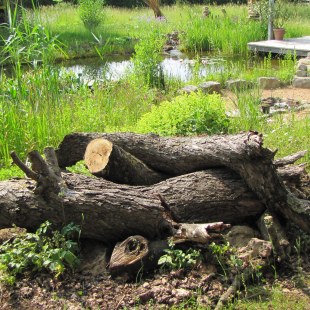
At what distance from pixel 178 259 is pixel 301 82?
23.8 ft

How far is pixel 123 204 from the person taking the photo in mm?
3854

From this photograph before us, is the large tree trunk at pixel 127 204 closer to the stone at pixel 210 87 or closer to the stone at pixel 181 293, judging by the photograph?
the stone at pixel 181 293

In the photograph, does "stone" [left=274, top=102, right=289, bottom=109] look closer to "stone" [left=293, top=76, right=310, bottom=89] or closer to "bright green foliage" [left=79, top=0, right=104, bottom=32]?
"stone" [left=293, top=76, right=310, bottom=89]

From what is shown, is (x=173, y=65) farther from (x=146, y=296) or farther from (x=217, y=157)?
(x=146, y=296)

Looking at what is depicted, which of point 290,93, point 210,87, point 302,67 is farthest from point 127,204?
point 302,67

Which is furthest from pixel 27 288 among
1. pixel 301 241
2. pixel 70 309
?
pixel 301 241

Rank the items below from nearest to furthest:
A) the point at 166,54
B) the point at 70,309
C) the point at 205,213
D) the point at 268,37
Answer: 1. the point at 70,309
2. the point at 205,213
3. the point at 268,37
4. the point at 166,54

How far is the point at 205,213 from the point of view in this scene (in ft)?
13.5

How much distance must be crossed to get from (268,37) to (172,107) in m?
10.3

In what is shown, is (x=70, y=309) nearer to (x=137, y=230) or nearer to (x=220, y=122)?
(x=137, y=230)

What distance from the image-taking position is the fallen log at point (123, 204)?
3.85 metres

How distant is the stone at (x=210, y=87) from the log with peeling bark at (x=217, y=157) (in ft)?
17.7

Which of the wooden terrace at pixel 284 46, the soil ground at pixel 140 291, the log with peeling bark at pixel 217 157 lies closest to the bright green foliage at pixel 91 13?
the wooden terrace at pixel 284 46

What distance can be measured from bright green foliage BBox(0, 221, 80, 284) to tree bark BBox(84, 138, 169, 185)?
0.53 metres
